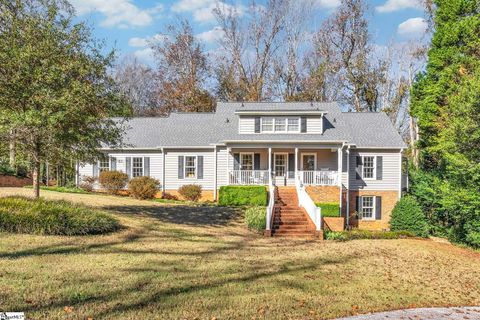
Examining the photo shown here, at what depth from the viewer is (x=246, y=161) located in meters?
25.2

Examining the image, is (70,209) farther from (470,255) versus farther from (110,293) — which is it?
(470,255)

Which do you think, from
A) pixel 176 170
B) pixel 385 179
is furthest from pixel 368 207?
pixel 176 170

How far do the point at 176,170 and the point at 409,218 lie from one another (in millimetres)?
14665

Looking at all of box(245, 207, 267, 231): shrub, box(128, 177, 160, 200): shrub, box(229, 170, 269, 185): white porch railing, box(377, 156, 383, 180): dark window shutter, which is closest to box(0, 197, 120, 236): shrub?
box(245, 207, 267, 231): shrub

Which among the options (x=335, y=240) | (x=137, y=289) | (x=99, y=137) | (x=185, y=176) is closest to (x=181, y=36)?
(x=185, y=176)

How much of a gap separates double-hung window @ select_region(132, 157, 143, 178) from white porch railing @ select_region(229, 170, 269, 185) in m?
6.91

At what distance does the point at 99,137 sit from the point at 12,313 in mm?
9646

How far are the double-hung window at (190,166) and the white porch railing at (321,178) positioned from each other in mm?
7474

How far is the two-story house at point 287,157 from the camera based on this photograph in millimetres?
22969

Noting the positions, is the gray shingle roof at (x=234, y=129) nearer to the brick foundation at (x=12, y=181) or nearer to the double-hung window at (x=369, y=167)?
the double-hung window at (x=369, y=167)

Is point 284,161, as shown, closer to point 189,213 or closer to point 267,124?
point 267,124

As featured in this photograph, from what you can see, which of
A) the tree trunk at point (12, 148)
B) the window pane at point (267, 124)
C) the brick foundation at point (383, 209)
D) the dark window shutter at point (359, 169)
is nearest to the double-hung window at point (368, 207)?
the brick foundation at point (383, 209)

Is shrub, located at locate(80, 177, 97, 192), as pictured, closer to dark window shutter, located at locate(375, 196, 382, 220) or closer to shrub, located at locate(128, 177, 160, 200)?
shrub, located at locate(128, 177, 160, 200)

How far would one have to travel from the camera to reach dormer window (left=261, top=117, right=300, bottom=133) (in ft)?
79.3
